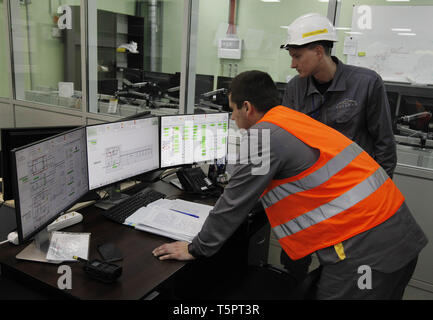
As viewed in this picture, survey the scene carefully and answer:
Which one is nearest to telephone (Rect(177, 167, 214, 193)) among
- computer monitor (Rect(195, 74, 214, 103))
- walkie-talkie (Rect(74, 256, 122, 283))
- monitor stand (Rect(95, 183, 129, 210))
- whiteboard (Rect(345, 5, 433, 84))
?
monitor stand (Rect(95, 183, 129, 210))

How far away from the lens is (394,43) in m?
3.91

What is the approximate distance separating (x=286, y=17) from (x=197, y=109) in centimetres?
182

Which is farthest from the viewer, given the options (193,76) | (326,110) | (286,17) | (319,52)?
(286,17)

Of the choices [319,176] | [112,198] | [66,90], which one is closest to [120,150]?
[112,198]

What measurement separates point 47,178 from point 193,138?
1087 mm

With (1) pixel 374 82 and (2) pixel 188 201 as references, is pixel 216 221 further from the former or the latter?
(1) pixel 374 82

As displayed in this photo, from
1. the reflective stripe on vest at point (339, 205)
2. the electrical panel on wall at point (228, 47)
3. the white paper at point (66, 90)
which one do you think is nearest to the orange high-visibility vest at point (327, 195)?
the reflective stripe on vest at point (339, 205)

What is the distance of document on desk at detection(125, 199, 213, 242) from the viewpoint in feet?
4.99

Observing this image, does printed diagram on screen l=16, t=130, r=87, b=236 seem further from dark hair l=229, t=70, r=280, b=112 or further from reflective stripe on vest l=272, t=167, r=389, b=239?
reflective stripe on vest l=272, t=167, r=389, b=239

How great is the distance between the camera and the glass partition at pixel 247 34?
4051 millimetres

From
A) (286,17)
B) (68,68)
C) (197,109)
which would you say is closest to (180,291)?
(197,109)

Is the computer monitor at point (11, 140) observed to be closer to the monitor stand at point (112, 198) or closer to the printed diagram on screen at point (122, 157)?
the printed diagram on screen at point (122, 157)

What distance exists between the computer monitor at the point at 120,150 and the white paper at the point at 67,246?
282 mm

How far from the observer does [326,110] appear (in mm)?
2018
